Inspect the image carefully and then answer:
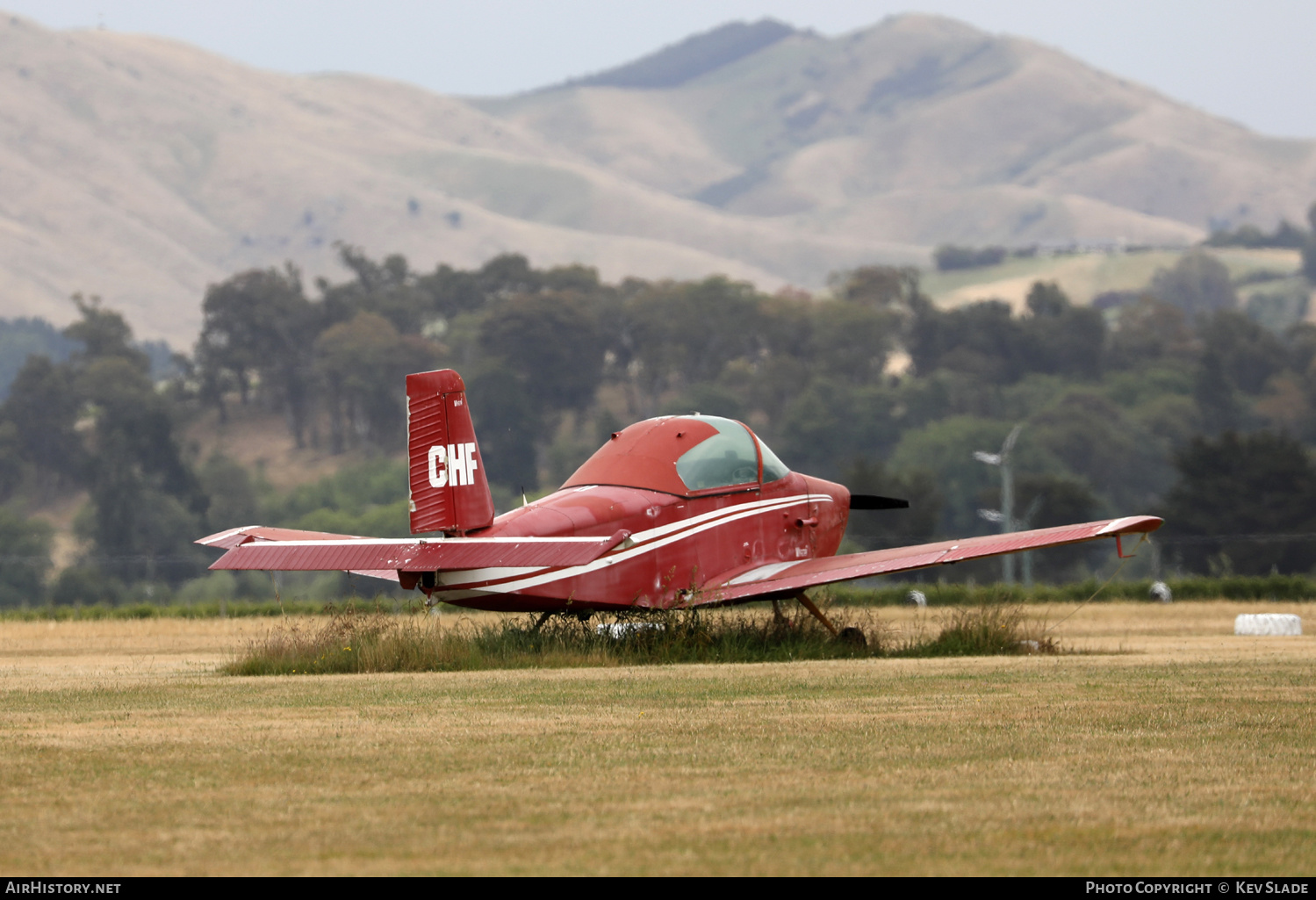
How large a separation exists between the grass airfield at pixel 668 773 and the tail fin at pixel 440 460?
2.29 metres

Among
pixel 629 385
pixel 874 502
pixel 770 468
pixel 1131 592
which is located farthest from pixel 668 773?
pixel 629 385

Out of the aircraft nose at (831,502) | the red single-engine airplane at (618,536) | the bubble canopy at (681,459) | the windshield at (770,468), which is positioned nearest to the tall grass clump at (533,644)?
the red single-engine airplane at (618,536)

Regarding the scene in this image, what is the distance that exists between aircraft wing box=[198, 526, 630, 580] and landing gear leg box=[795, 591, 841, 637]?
3482 millimetres

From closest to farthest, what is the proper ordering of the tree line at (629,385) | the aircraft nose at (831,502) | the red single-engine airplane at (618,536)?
1. the red single-engine airplane at (618,536)
2. the aircraft nose at (831,502)
3. the tree line at (629,385)

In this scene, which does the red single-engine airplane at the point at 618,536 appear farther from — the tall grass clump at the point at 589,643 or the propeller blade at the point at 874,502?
the propeller blade at the point at 874,502

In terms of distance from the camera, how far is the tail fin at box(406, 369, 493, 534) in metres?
17.5

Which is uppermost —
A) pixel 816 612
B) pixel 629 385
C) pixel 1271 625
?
pixel 629 385

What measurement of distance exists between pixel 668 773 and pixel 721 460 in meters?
10.1

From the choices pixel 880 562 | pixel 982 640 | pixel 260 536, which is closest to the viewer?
pixel 260 536

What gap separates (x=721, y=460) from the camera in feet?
63.8

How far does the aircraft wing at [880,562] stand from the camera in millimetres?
17531

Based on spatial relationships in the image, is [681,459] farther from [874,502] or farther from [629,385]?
[629,385]

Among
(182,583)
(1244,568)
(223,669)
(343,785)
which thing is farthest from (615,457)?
(182,583)

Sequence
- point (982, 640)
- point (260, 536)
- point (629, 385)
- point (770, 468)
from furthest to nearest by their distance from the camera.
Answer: point (629, 385), point (770, 468), point (982, 640), point (260, 536)
